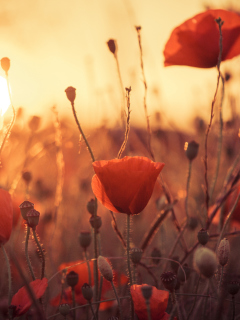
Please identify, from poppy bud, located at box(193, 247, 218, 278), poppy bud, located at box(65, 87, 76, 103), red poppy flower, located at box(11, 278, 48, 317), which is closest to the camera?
poppy bud, located at box(193, 247, 218, 278)

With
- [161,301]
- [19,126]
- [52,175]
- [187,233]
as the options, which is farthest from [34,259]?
[161,301]

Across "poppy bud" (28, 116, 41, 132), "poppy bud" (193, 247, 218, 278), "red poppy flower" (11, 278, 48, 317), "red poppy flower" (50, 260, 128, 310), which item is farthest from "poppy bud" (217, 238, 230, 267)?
"poppy bud" (28, 116, 41, 132)

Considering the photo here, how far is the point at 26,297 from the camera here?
718 millimetres

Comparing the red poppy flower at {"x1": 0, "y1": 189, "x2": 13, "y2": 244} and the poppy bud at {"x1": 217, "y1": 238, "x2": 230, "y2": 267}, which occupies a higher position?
the red poppy flower at {"x1": 0, "y1": 189, "x2": 13, "y2": 244}

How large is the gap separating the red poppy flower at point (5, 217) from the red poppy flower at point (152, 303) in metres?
0.24

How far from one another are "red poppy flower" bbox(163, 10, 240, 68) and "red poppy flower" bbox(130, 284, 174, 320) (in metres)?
0.64

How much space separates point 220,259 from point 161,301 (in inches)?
5.2

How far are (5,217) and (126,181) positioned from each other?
228mm

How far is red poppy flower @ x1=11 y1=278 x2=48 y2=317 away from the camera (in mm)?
672

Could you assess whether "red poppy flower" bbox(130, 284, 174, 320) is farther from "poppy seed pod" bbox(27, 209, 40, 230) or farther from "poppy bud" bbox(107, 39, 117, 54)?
"poppy bud" bbox(107, 39, 117, 54)

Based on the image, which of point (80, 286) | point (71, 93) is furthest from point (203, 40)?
point (80, 286)

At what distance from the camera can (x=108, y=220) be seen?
2414mm

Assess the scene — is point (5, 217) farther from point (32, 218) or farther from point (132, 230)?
point (132, 230)

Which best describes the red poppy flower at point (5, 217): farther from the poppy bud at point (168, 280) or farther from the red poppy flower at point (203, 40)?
the red poppy flower at point (203, 40)
